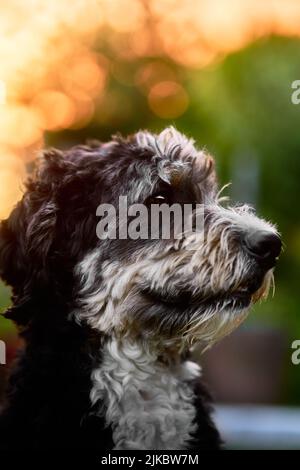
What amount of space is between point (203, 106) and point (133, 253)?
16.1ft

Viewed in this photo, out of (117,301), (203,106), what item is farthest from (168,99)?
(117,301)

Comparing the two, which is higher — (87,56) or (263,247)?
(87,56)

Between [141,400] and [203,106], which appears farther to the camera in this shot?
[203,106]

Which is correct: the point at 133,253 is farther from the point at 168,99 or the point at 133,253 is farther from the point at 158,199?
the point at 168,99

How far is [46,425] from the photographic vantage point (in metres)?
2.38

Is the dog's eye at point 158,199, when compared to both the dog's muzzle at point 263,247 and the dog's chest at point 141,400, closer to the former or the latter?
the dog's muzzle at point 263,247

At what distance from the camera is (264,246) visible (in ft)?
7.61

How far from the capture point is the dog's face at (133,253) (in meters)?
2.42

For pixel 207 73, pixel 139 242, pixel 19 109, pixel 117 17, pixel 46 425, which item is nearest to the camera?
pixel 46 425

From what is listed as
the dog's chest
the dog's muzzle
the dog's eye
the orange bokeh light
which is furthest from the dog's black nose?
the orange bokeh light

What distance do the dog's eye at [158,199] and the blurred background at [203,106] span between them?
0.56m

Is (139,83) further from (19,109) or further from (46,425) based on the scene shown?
(46,425)

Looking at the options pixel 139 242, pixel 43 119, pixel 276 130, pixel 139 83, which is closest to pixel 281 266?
pixel 276 130

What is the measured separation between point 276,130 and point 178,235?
464 centimetres
